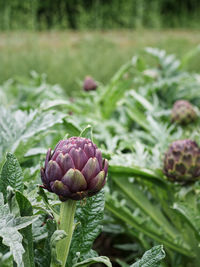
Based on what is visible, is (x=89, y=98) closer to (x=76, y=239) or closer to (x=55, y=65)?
(x=76, y=239)

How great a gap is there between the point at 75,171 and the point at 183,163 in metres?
0.40

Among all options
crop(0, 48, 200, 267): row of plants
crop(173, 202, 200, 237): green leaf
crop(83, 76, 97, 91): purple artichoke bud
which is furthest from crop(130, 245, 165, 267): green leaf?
crop(83, 76, 97, 91): purple artichoke bud

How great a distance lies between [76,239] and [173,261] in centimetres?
39

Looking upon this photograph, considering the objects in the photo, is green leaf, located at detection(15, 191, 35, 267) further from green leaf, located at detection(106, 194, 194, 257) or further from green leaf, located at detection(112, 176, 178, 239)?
green leaf, located at detection(112, 176, 178, 239)

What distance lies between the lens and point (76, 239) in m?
0.61

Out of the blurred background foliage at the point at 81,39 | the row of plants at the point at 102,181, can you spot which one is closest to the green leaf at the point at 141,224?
the row of plants at the point at 102,181

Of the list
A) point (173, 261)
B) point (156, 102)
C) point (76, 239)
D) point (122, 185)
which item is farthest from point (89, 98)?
point (76, 239)

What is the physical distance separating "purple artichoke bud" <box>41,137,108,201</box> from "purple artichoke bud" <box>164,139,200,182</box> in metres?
0.36

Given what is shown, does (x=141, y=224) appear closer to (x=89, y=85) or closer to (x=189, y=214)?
(x=189, y=214)

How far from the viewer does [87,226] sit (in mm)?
614

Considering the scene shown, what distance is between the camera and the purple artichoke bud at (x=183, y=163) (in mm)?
811

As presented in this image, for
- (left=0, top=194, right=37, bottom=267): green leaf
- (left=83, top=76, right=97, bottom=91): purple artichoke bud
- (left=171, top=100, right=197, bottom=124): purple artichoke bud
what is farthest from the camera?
(left=83, top=76, right=97, bottom=91): purple artichoke bud

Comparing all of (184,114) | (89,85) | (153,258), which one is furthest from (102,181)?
(89,85)

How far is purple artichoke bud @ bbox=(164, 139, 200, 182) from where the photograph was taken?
2.66 feet
